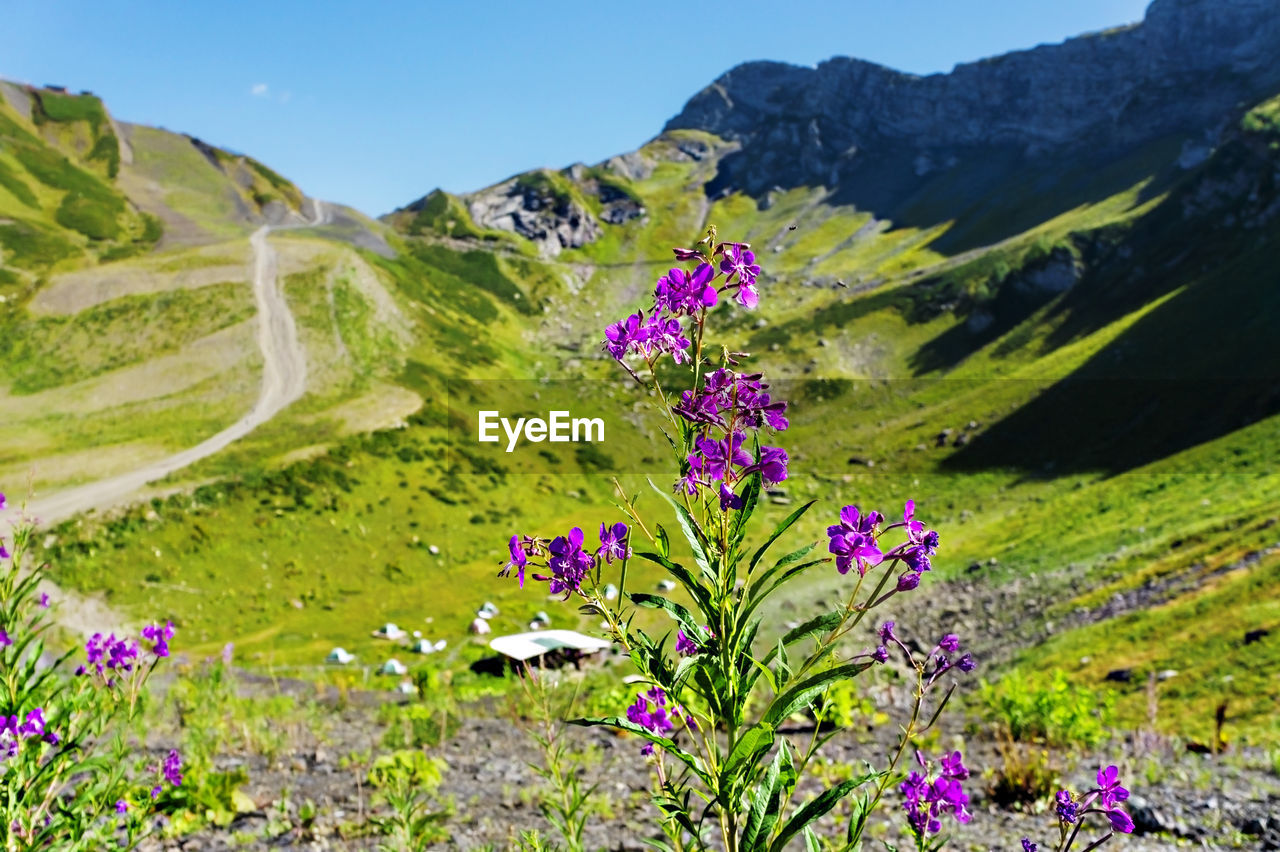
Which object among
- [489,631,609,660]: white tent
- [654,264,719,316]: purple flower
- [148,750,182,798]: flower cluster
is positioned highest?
[654,264,719,316]: purple flower

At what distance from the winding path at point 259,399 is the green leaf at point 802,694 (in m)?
23.1

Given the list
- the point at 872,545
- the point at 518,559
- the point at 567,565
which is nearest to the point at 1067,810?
the point at 872,545

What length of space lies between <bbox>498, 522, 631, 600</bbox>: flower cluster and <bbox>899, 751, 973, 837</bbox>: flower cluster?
1.90m

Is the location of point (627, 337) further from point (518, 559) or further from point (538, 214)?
point (538, 214)

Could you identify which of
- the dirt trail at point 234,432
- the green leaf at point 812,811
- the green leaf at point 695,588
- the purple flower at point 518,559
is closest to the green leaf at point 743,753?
the green leaf at point 812,811

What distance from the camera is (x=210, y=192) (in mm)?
132875

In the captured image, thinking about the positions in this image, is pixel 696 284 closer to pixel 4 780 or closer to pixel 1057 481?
pixel 4 780

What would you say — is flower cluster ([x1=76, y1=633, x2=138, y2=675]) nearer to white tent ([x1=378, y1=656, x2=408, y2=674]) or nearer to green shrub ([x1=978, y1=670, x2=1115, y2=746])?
green shrub ([x1=978, y1=670, x2=1115, y2=746])

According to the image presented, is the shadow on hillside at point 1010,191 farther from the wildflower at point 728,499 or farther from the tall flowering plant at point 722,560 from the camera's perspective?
the wildflower at point 728,499

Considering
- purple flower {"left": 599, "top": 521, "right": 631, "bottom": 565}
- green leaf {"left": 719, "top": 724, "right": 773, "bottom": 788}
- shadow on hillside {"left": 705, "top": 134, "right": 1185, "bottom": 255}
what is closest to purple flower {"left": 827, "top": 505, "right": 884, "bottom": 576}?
green leaf {"left": 719, "top": 724, "right": 773, "bottom": 788}

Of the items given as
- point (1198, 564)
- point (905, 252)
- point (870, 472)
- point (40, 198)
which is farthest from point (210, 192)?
point (1198, 564)

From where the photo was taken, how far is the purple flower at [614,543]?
255 cm

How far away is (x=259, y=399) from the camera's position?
5359cm

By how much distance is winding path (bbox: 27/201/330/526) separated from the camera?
114 ft
